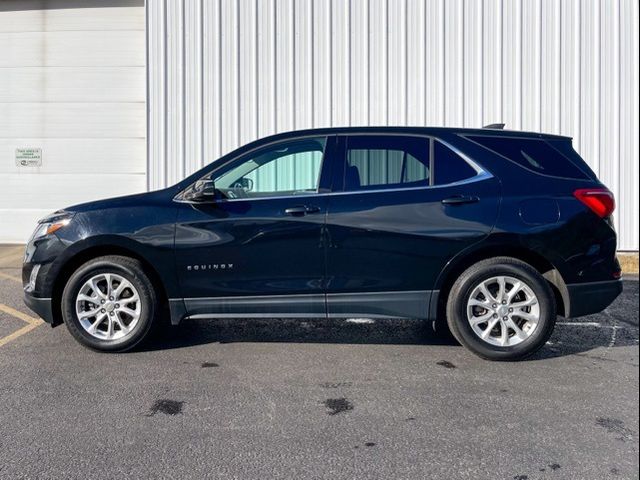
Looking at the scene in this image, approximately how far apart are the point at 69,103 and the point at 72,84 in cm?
34

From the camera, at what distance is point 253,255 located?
15.0 ft

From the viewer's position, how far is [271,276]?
4582 millimetres

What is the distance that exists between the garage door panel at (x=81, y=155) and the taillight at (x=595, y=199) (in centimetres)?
797

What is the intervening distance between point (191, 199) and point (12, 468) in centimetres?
229

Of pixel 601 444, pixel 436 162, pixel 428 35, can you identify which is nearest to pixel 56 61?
pixel 428 35

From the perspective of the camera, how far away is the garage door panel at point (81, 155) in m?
10.6

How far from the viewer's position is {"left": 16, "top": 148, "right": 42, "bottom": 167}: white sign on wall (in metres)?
10.8

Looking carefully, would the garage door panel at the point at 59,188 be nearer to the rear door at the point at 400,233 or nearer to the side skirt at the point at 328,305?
the side skirt at the point at 328,305

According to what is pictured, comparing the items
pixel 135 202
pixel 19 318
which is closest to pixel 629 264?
pixel 135 202

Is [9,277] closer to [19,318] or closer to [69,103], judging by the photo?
[19,318]

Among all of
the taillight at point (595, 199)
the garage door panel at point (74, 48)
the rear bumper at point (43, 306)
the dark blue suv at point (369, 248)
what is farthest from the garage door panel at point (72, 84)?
the taillight at point (595, 199)

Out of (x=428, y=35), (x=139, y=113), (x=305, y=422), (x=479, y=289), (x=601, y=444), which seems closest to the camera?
(x=601, y=444)

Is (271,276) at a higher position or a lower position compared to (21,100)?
lower

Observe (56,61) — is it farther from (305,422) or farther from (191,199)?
(305,422)
